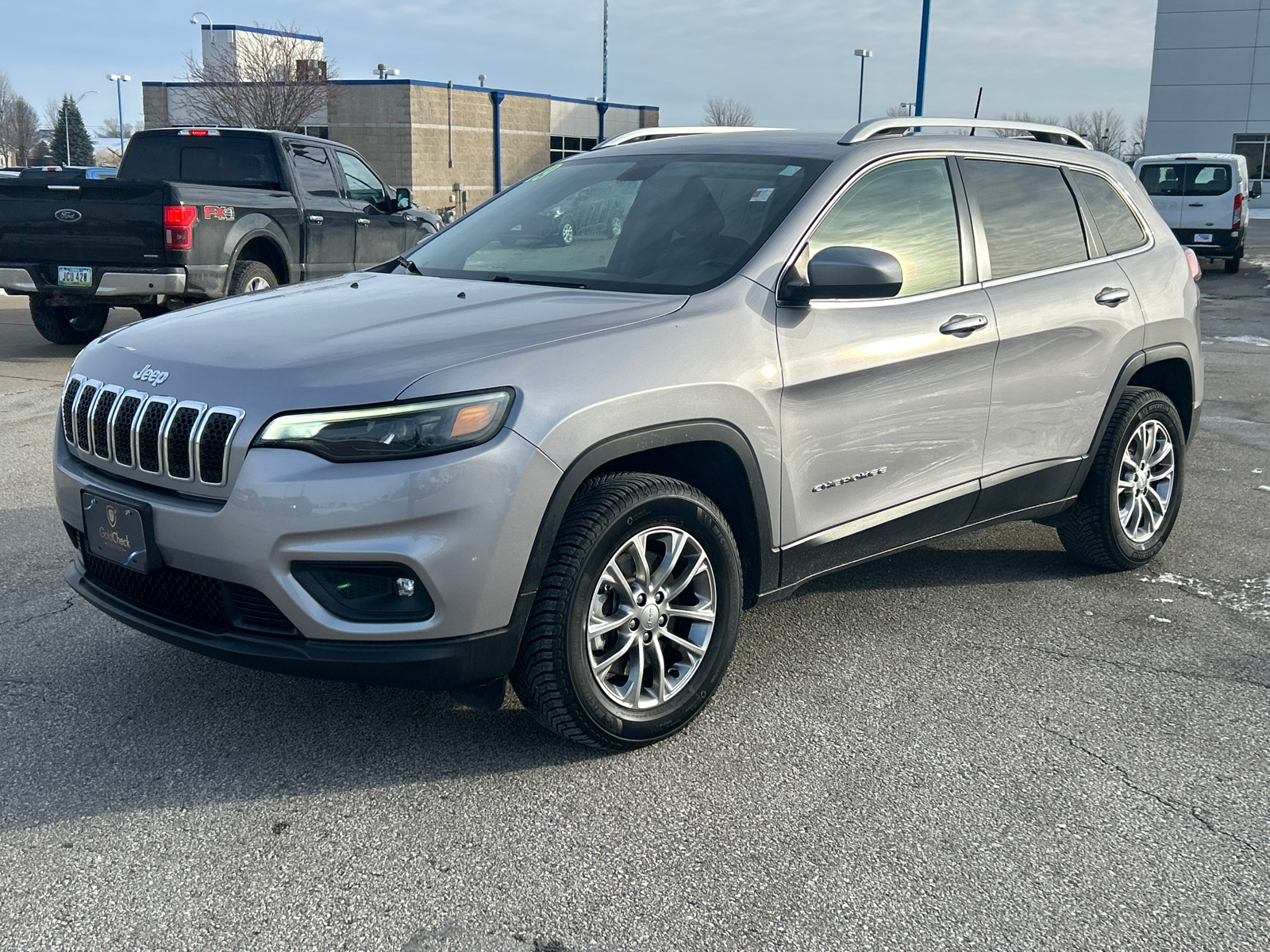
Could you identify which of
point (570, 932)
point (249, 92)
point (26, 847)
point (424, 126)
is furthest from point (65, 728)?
point (424, 126)

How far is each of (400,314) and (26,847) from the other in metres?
1.71

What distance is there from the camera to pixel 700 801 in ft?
10.7

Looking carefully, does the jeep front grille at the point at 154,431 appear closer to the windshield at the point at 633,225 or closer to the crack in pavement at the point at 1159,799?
the windshield at the point at 633,225

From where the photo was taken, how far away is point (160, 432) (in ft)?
10.5

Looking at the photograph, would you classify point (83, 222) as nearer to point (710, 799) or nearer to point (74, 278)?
point (74, 278)

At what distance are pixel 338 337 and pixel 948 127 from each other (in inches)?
103

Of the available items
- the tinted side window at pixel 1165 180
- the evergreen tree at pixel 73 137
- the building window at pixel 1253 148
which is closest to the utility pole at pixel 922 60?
the tinted side window at pixel 1165 180

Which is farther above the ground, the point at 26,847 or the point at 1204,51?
the point at 1204,51

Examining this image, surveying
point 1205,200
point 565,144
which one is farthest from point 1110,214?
point 565,144

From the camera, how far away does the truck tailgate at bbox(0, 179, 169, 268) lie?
9.82m

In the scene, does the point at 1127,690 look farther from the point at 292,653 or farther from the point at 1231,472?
the point at 1231,472

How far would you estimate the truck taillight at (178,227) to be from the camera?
980cm

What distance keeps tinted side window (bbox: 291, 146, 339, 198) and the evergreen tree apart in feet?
321

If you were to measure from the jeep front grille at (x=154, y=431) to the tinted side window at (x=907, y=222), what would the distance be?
1.95m
